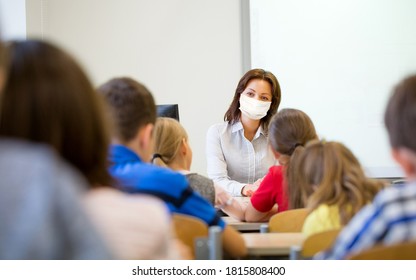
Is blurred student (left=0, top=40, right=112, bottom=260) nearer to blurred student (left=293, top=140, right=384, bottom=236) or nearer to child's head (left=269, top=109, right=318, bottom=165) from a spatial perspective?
blurred student (left=293, top=140, right=384, bottom=236)

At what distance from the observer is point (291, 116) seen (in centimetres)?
252

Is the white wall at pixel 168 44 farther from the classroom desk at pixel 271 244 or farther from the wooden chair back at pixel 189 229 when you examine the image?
the wooden chair back at pixel 189 229

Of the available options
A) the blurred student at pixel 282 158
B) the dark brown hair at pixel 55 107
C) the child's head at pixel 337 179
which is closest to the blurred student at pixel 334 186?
the child's head at pixel 337 179

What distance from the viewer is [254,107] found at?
3.43m

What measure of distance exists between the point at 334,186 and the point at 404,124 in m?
0.63

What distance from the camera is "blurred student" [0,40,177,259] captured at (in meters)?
0.84

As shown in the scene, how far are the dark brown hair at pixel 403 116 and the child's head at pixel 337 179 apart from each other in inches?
22.0

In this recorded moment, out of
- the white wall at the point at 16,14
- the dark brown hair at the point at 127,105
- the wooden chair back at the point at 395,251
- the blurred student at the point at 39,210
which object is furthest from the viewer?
the white wall at the point at 16,14

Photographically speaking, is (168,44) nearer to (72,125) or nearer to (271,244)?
(271,244)

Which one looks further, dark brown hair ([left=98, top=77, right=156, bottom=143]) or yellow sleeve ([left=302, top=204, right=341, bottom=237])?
yellow sleeve ([left=302, top=204, right=341, bottom=237])

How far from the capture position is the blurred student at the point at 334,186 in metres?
1.81

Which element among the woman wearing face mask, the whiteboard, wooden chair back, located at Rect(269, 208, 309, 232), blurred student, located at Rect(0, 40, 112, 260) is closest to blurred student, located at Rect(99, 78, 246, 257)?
wooden chair back, located at Rect(269, 208, 309, 232)

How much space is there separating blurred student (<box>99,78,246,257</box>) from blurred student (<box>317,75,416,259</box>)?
475 millimetres

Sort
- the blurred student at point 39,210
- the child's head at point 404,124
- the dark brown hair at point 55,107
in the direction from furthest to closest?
1. the child's head at point 404,124
2. the dark brown hair at point 55,107
3. the blurred student at point 39,210
